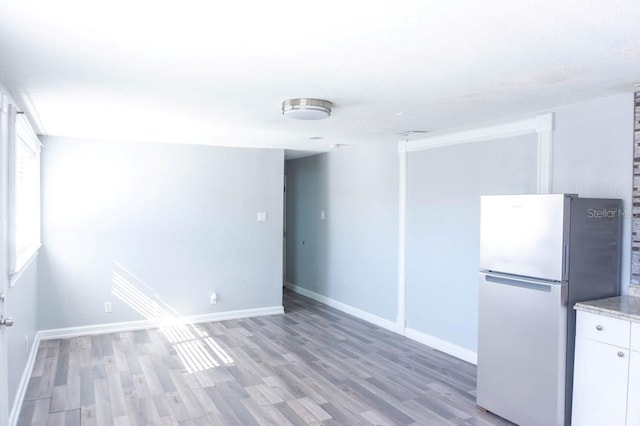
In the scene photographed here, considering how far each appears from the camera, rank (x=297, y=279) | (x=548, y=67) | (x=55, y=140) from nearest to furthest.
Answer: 1. (x=548, y=67)
2. (x=55, y=140)
3. (x=297, y=279)

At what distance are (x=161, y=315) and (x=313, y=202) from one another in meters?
2.80

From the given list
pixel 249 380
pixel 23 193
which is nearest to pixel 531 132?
pixel 249 380

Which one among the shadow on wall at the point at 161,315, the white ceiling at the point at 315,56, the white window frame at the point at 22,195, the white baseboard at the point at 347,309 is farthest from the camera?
the white baseboard at the point at 347,309

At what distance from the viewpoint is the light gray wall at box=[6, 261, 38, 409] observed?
2980 mm

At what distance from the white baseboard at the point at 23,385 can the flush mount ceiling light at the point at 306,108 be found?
2.75m

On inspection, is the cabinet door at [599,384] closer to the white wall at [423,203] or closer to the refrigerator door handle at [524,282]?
the refrigerator door handle at [524,282]

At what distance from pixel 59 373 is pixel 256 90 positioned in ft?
9.89

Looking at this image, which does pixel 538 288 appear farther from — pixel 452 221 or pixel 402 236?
pixel 402 236

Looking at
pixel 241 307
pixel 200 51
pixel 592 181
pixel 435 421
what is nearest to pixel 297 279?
pixel 241 307

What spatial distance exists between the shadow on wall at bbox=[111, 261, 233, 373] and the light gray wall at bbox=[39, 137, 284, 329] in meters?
0.02

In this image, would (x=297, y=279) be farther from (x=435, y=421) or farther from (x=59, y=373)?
(x=435, y=421)

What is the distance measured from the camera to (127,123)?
420 cm

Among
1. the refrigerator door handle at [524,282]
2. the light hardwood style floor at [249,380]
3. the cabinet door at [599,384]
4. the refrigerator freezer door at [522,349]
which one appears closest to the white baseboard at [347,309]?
the light hardwood style floor at [249,380]

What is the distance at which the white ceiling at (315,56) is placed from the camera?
1777 millimetres
